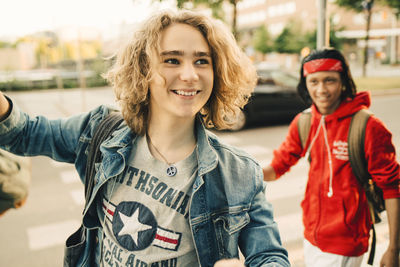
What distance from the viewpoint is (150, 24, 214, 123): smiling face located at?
4.90 feet

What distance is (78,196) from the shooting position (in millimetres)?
5680

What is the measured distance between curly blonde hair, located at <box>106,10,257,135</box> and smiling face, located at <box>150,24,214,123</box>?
0.03 m

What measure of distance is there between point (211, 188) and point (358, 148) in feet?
3.48

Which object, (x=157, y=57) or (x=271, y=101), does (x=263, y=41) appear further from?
(x=157, y=57)

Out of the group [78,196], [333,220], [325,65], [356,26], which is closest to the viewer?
[333,220]

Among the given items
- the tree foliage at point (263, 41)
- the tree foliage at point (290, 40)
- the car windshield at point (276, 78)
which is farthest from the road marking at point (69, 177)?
the tree foliage at point (263, 41)

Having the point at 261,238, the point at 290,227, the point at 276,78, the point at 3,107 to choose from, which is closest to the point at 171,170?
the point at 261,238

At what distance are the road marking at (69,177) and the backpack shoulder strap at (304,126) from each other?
15.8ft

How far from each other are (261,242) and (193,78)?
663mm

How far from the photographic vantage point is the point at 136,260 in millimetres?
1429

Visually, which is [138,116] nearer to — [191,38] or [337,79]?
[191,38]

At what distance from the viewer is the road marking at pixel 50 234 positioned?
4.20m

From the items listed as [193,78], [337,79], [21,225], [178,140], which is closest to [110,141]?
[178,140]

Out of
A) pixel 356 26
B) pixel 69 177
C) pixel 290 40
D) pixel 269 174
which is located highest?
pixel 356 26
